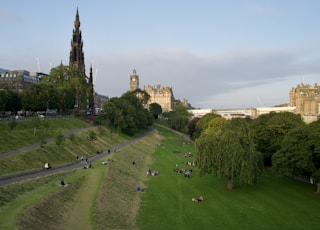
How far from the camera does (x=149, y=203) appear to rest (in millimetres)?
36906

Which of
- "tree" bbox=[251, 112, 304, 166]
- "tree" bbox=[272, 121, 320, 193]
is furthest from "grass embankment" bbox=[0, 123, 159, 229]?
"tree" bbox=[251, 112, 304, 166]

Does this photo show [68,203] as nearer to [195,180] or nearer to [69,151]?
[195,180]

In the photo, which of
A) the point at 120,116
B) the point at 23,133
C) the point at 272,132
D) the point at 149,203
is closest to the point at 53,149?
the point at 23,133

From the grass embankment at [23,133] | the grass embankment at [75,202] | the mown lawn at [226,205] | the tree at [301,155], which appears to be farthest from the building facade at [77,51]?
the tree at [301,155]

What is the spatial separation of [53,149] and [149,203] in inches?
952

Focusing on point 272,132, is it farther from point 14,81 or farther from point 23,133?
point 14,81

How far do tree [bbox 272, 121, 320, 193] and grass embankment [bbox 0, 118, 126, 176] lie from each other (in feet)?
99.3

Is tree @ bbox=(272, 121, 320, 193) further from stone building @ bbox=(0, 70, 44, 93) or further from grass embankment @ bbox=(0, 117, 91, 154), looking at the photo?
stone building @ bbox=(0, 70, 44, 93)

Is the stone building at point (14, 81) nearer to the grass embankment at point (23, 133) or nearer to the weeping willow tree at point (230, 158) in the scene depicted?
the grass embankment at point (23, 133)

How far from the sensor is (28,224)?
2431cm

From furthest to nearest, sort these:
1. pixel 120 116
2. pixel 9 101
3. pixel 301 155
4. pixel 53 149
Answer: pixel 120 116 < pixel 9 101 < pixel 53 149 < pixel 301 155

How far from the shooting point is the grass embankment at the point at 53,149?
1701 inches

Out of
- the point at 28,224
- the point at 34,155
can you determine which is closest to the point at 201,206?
the point at 28,224

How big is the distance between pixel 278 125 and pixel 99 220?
45064mm
